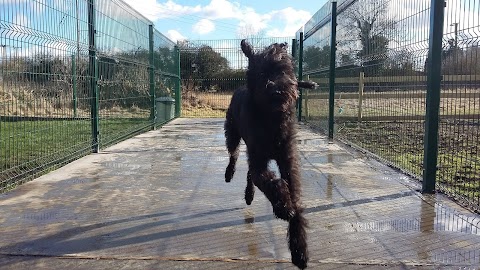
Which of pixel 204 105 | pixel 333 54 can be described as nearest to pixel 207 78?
pixel 204 105

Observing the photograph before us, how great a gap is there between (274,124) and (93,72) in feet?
18.4

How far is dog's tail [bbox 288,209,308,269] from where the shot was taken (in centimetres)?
314

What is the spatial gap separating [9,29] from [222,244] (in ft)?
11.8

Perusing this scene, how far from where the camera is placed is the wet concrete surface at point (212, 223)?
11.0 ft

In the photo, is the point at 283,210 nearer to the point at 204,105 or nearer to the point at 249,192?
the point at 249,192

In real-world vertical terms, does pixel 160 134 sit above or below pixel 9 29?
below

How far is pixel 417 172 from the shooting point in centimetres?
650

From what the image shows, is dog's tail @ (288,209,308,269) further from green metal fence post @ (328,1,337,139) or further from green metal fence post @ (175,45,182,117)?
green metal fence post @ (175,45,182,117)

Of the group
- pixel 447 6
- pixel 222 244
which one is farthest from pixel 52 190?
pixel 447 6

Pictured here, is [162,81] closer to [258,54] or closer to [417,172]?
[417,172]

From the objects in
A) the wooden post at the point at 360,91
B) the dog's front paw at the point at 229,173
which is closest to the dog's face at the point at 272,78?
the dog's front paw at the point at 229,173

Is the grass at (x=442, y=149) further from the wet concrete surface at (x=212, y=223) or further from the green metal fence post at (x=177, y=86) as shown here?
the green metal fence post at (x=177, y=86)

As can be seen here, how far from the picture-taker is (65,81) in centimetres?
695

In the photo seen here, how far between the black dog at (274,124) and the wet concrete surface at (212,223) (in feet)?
1.64
